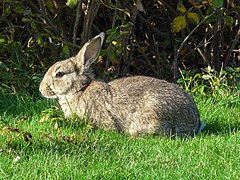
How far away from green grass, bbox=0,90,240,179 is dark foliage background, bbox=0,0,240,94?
1.46 meters

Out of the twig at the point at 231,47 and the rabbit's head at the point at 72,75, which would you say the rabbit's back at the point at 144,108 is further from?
the twig at the point at 231,47

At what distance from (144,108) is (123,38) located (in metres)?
1.91

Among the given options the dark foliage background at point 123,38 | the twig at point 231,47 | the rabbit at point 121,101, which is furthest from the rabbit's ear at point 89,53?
the twig at point 231,47

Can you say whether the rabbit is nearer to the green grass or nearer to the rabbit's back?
the rabbit's back

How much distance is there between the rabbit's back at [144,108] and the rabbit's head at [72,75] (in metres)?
0.25

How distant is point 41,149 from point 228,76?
3311 millimetres

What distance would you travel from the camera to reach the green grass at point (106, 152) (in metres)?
4.20

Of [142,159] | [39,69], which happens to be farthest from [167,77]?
[142,159]

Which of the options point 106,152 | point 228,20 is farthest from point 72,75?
point 228,20

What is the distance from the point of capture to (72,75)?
6051mm

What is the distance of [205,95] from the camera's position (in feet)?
21.5

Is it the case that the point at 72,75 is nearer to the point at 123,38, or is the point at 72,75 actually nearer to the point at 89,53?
the point at 89,53

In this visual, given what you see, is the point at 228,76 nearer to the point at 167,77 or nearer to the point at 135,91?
the point at 167,77

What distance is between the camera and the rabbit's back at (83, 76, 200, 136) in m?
5.40
